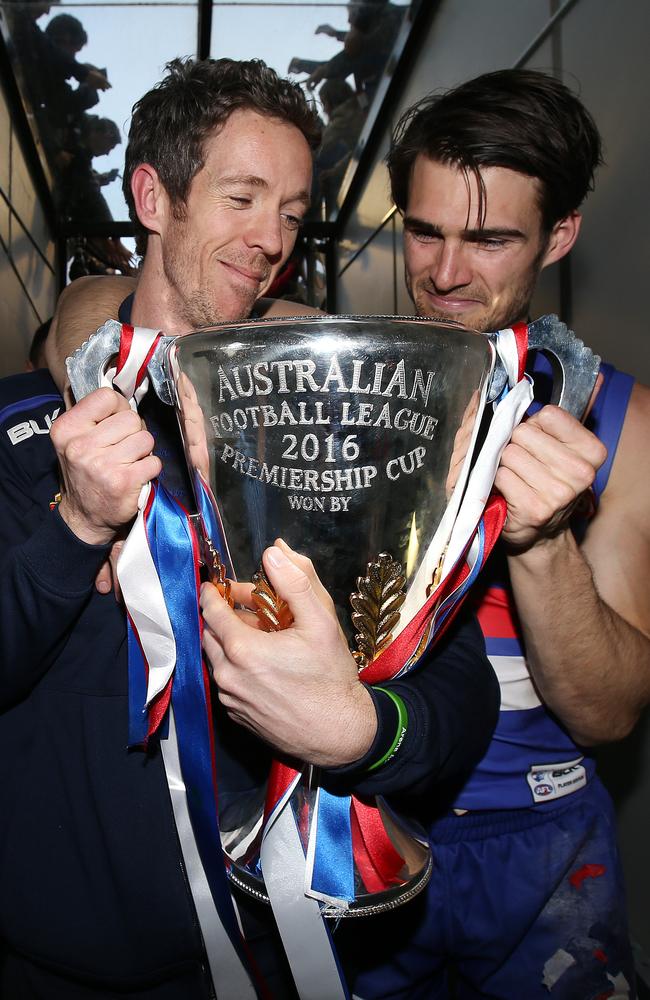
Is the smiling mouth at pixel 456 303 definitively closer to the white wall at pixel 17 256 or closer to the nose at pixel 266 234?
the nose at pixel 266 234

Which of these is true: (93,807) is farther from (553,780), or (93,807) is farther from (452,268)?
(452,268)

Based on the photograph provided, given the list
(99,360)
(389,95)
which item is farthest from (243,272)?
(389,95)

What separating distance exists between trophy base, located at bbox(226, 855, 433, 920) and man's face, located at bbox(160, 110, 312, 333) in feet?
2.38

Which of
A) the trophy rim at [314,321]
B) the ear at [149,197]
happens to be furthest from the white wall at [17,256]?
the trophy rim at [314,321]

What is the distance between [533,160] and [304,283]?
7.01 meters

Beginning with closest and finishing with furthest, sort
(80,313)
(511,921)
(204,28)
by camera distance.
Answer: (511,921)
(80,313)
(204,28)

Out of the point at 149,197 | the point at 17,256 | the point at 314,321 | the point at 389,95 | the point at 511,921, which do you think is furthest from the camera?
the point at 17,256

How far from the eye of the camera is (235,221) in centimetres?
117

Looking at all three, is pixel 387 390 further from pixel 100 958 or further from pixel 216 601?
pixel 100 958

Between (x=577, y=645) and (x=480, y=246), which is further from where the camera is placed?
(x=480, y=246)

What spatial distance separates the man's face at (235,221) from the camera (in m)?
1.14

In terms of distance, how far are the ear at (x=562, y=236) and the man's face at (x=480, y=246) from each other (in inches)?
1.9

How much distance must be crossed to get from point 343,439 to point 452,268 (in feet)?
2.43

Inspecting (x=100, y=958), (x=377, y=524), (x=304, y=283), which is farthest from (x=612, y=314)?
(x=304, y=283)
